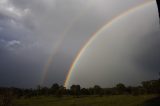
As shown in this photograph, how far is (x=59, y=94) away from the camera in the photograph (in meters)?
113

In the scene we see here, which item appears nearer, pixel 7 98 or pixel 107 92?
pixel 7 98

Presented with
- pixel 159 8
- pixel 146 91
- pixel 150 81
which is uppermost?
pixel 150 81

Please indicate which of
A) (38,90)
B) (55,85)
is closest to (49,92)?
(38,90)

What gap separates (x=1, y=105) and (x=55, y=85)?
132 metres

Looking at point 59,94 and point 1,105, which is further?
point 59,94

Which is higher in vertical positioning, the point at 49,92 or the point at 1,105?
the point at 49,92

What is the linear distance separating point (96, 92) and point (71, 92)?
14267 millimetres

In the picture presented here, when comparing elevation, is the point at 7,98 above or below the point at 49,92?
below

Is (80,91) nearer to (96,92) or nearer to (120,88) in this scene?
(96,92)

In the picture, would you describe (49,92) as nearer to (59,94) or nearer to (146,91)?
(59,94)

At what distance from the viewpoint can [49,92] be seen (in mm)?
138125

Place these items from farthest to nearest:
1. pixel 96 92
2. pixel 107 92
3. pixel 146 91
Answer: pixel 96 92
pixel 107 92
pixel 146 91

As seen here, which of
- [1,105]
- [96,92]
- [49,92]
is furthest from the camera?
[49,92]

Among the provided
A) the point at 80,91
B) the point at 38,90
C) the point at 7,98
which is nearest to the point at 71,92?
the point at 80,91
